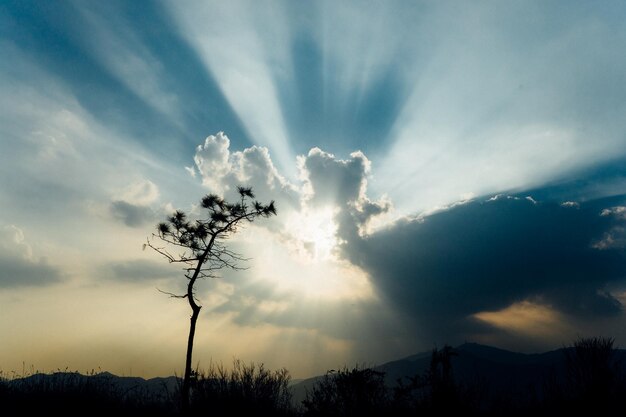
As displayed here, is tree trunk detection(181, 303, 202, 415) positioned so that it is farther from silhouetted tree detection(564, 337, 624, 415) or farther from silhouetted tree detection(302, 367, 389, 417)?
silhouetted tree detection(564, 337, 624, 415)

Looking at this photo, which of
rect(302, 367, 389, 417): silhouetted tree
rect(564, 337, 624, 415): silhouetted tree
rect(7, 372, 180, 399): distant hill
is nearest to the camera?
rect(564, 337, 624, 415): silhouetted tree

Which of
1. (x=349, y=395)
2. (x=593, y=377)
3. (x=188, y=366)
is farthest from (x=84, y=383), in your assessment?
(x=593, y=377)

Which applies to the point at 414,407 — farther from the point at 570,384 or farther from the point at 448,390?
the point at 570,384

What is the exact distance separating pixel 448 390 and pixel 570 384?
3.80 m

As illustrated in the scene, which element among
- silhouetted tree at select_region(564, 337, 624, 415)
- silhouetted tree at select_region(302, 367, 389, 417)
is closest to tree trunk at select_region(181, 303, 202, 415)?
silhouetted tree at select_region(302, 367, 389, 417)

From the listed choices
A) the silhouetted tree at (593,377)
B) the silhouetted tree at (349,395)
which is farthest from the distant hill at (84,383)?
the silhouetted tree at (593,377)

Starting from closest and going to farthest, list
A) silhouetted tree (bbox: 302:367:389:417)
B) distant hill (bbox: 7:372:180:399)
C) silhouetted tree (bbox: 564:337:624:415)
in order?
1. silhouetted tree (bbox: 564:337:624:415)
2. silhouetted tree (bbox: 302:367:389:417)
3. distant hill (bbox: 7:372:180:399)

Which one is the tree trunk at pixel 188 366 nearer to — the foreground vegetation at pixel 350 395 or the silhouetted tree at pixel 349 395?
the foreground vegetation at pixel 350 395

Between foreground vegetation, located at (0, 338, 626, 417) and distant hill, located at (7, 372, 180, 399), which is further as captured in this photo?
distant hill, located at (7, 372, 180, 399)

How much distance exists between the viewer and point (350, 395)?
13.2 m

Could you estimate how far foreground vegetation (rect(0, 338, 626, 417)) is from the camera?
11312 millimetres

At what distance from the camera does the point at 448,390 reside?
37.9 feet

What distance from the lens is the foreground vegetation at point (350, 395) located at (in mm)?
11312

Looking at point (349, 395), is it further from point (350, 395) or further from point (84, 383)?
point (84, 383)
